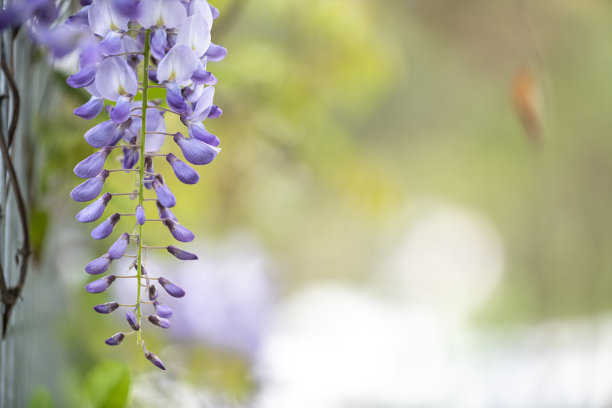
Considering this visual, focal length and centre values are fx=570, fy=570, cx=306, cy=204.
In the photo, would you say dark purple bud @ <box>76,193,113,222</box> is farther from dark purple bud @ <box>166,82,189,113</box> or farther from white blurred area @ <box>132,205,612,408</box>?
white blurred area @ <box>132,205,612,408</box>

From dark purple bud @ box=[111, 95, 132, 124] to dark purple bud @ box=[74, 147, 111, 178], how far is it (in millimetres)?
21

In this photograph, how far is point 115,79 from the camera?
22 cm

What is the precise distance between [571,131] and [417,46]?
0.77m

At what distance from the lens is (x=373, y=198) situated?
0.88m

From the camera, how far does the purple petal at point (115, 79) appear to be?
0.73 ft

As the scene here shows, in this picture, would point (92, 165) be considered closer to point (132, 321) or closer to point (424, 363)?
point (132, 321)

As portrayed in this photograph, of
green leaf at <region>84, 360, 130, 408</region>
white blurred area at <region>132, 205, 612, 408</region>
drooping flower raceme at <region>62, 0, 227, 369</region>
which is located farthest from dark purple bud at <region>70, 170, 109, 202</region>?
white blurred area at <region>132, 205, 612, 408</region>

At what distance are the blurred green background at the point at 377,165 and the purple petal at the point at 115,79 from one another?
194 millimetres

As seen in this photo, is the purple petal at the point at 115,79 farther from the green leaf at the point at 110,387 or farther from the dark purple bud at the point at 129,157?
the green leaf at the point at 110,387

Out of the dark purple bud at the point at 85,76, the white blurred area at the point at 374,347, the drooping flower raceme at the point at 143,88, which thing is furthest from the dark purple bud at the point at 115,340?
the white blurred area at the point at 374,347

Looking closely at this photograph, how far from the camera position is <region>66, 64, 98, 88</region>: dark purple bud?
22 centimetres

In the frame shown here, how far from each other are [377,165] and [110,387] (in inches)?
32.0

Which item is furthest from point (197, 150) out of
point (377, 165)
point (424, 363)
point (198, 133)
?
point (424, 363)

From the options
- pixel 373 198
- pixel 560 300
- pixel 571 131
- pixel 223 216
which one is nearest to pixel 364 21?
pixel 373 198
